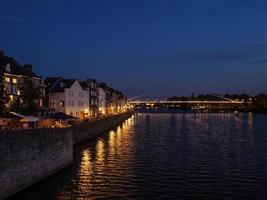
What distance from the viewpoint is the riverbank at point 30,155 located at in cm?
2653

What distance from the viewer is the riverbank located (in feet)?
87.0

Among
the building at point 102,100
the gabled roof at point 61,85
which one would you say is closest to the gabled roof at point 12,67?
the gabled roof at point 61,85

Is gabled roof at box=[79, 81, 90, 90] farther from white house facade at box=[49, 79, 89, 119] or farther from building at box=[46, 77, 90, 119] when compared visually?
white house facade at box=[49, 79, 89, 119]

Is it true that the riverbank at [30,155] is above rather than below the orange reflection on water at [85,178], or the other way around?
above

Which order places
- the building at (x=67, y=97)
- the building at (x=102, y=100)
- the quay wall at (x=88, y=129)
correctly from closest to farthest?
the quay wall at (x=88, y=129)
the building at (x=67, y=97)
the building at (x=102, y=100)

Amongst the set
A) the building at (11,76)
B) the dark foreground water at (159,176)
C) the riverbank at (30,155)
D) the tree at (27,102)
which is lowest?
the dark foreground water at (159,176)

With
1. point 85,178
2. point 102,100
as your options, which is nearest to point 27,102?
point 85,178

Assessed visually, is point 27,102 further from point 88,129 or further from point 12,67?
point 12,67

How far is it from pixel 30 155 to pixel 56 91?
214 ft

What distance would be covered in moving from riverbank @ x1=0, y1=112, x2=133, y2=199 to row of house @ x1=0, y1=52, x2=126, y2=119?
94.1ft

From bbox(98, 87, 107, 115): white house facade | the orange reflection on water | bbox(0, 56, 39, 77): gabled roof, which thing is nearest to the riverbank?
the orange reflection on water

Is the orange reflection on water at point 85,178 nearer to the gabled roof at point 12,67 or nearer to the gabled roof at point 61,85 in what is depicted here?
the gabled roof at point 12,67

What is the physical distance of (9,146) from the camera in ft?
88.2

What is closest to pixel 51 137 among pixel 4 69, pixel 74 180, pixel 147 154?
pixel 74 180
